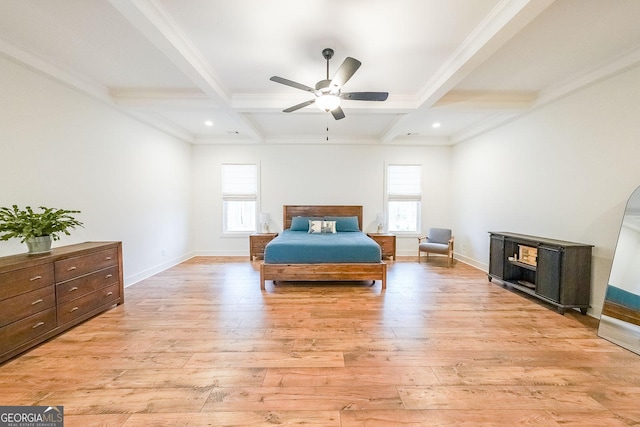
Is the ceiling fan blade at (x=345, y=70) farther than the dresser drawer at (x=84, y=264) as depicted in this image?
No

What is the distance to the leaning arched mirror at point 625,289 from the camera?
2178mm

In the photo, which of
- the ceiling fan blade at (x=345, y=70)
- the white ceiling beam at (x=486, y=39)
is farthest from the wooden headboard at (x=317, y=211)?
the ceiling fan blade at (x=345, y=70)

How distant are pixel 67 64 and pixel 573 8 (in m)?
4.82

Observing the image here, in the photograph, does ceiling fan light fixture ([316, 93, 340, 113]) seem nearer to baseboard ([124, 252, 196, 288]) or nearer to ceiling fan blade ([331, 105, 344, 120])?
ceiling fan blade ([331, 105, 344, 120])

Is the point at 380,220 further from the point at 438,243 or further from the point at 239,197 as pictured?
the point at 239,197

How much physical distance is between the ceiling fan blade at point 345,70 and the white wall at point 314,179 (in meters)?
3.32

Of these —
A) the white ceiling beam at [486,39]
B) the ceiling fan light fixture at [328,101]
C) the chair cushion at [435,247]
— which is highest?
the white ceiling beam at [486,39]

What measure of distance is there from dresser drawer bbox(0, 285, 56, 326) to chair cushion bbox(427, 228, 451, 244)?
231 inches

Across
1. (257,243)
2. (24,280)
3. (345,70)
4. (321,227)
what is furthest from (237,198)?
(345,70)

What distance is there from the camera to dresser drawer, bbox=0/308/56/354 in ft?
6.15

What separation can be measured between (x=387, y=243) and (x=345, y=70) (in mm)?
3822

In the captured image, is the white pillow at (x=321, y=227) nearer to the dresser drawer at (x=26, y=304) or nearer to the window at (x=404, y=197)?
the window at (x=404, y=197)

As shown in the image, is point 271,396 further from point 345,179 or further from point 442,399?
A: point 345,179

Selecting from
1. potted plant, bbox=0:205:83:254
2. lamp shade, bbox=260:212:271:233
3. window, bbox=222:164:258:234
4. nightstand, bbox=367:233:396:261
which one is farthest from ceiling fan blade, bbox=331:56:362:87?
window, bbox=222:164:258:234
